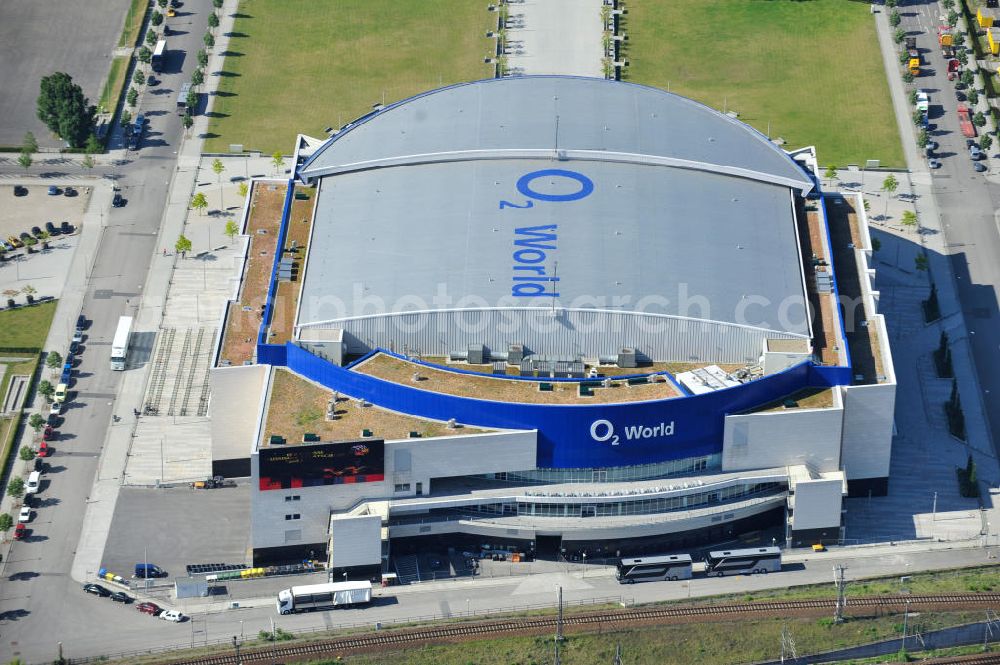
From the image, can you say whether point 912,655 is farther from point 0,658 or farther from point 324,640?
point 0,658

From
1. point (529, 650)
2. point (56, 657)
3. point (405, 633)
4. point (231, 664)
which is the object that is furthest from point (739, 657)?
point (56, 657)

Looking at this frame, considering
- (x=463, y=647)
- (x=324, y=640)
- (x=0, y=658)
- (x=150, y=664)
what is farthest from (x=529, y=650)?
(x=0, y=658)

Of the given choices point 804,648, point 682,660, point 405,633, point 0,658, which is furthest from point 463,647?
point 0,658

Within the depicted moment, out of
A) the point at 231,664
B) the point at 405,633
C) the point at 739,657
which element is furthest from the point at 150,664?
the point at 739,657

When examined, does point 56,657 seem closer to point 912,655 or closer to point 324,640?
point 324,640

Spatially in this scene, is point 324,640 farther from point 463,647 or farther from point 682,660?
point 682,660

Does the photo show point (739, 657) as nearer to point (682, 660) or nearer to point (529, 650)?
point (682, 660)
